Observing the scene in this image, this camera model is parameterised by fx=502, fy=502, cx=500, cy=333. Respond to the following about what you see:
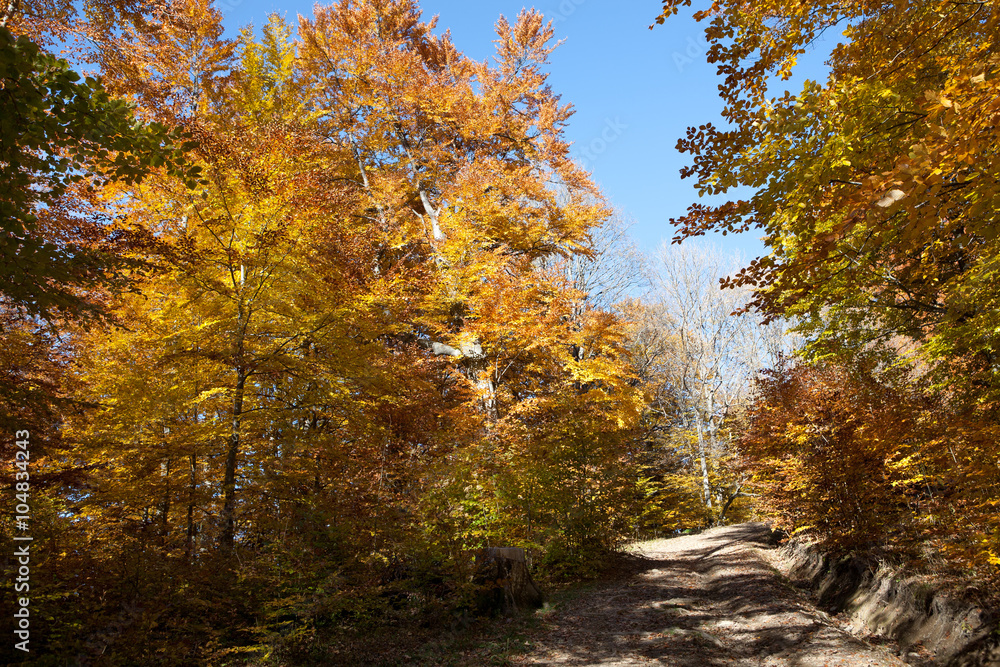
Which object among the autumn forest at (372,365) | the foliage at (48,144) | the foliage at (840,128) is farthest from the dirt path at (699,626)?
the foliage at (48,144)

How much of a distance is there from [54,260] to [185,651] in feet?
12.0

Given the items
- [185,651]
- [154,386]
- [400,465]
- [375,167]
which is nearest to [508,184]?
[375,167]

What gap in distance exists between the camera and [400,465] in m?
8.32

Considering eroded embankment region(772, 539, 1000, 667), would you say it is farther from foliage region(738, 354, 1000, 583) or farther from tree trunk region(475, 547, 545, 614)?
tree trunk region(475, 547, 545, 614)

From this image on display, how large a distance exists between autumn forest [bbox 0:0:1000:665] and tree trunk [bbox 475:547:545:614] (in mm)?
105

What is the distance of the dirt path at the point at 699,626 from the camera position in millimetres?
5199

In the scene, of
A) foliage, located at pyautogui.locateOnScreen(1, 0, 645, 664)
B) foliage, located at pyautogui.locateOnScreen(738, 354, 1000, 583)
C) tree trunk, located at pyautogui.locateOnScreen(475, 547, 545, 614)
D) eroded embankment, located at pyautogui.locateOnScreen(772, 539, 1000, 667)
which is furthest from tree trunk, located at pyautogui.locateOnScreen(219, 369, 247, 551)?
foliage, located at pyautogui.locateOnScreen(738, 354, 1000, 583)

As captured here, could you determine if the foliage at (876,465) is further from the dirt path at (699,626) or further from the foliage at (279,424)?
the foliage at (279,424)

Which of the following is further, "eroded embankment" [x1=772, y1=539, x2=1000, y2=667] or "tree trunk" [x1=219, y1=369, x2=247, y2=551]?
"tree trunk" [x1=219, y1=369, x2=247, y2=551]

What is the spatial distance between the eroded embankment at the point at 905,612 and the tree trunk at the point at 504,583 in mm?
4225

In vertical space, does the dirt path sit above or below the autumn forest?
below

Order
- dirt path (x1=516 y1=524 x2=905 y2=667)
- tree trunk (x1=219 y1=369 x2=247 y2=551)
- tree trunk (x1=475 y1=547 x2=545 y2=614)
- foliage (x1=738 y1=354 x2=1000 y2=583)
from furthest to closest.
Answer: tree trunk (x1=475 y1=547 x2=545 y2=614) < tree trunk (x1=219 y1=369 x2=247 y2=551) < foliage (x1=738 y1=354 x2=1000 y2=583) < dirt path (x1=516 y1=524 x2=905 y2=667)

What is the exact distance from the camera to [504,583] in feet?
21.9

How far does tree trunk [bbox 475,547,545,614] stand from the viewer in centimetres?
662
